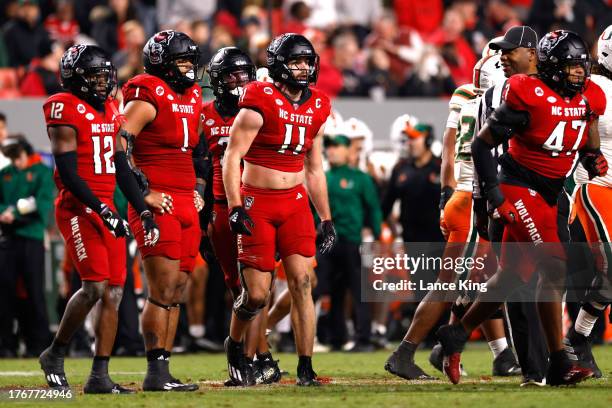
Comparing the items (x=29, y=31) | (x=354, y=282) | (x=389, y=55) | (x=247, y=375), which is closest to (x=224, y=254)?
(x=247, y=375)

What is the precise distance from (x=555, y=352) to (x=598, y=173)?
1250mm

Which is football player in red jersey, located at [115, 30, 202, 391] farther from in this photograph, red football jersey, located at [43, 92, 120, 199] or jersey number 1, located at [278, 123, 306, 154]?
jersey number 1, located at [278, 123, 306, 154]

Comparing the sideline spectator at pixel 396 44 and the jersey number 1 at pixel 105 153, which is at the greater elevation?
the jersey number 1 at pixel 105 153

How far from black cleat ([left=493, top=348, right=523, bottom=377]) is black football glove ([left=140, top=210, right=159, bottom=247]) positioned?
113 inches

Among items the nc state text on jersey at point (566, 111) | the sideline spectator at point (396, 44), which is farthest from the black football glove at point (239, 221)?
the sideline spectator at point (396, 44)

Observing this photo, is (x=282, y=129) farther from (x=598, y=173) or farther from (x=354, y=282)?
(x=354, y=282)

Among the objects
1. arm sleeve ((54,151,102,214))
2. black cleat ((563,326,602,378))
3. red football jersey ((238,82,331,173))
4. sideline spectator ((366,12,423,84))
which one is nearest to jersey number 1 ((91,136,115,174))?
arm sleeve ((54,151,102,214))

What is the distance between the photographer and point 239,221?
821 centimetres

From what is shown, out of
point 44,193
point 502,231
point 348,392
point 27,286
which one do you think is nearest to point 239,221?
point 348,392

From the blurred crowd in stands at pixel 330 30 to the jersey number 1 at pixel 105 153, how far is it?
6505mm

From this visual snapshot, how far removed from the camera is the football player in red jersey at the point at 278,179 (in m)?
8.39

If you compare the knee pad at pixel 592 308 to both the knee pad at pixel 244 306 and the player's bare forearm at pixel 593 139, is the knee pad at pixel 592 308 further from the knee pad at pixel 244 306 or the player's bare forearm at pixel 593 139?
the knee pad at pixel 244 306

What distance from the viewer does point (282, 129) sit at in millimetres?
8469

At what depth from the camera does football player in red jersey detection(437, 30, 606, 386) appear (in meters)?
8.09
